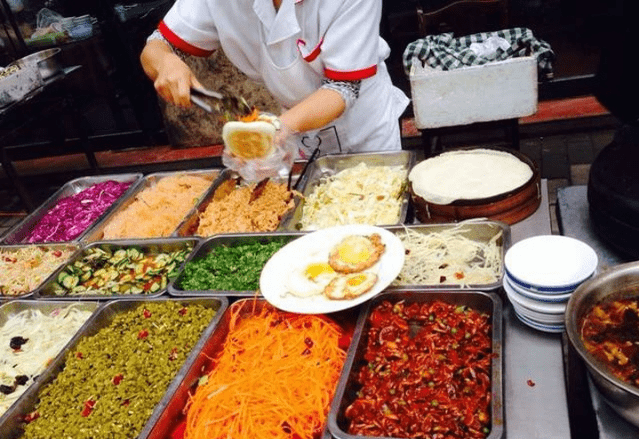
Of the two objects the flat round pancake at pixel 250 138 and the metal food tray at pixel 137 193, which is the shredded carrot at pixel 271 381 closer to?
the flat round pancake at pixel 250 138

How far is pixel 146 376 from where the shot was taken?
238cm

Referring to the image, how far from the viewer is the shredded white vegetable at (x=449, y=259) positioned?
2.48 m

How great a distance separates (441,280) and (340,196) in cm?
109

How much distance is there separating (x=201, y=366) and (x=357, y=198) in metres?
1.43

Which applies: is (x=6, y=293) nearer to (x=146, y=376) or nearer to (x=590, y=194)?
(x=146, y=376)

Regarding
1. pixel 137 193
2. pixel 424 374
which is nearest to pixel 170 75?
pixel 137 193

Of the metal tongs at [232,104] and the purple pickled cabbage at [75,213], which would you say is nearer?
the metal tongs at [232,104]

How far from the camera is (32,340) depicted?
9.47ft

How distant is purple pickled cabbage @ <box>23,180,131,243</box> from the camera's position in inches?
153

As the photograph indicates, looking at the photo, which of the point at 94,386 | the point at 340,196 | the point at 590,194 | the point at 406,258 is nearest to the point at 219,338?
the point at 94,386

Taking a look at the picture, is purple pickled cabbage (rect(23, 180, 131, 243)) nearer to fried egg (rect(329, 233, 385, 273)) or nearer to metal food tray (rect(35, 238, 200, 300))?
metal food tray (rect(35, 238, 200, 300))

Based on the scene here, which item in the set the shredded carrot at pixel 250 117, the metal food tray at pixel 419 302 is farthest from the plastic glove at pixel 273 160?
the metal food tray at pixel 419 302

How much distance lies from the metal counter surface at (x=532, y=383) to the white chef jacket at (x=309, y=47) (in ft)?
5.69

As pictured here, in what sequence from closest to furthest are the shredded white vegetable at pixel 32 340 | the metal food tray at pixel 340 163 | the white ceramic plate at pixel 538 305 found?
the white ceramic plate at pixel 538 305 → the shredded white vegetable at pixel 32 340 → the metal food tray at pixel 340 163
